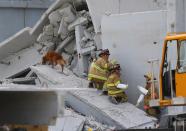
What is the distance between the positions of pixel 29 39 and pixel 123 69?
4977 mm

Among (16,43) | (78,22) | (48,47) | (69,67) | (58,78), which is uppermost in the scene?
(78,22)

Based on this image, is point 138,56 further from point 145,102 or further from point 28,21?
point 28,21

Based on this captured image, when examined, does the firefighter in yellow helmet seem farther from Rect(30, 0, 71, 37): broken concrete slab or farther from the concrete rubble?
Rect(30, 0, 71, 37): broken concrete slab

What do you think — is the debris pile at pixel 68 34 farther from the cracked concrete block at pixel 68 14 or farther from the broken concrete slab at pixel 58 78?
the broken concrete slab at pixel 58 78

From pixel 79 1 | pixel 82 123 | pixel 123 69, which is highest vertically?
pixel 79 1

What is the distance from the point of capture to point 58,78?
51.5ft

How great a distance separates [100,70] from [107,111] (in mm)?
1321

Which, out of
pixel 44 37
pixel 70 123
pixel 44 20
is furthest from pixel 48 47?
pixel 70 123

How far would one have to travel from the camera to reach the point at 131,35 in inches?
612

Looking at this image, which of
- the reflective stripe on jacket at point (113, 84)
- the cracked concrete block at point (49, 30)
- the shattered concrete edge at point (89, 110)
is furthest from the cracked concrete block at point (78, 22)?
the shattered concrete edge at point (89, 110)

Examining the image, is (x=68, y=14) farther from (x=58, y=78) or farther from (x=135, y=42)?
(x=135, y=42)

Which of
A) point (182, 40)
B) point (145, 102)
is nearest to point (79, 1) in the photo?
point (145, 102)

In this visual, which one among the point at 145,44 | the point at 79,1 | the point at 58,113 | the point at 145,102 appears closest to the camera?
the point at 58,113

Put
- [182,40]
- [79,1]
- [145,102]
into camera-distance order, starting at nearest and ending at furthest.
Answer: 1. [182,40]
2. [145,102]
3. [79,1]
